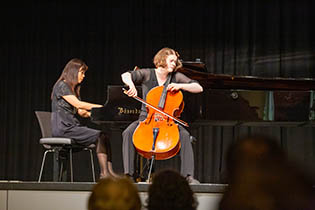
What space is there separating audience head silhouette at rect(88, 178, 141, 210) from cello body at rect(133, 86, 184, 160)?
250cm

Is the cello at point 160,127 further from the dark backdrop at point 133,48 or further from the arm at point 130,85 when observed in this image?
the dark backdrop at point 133,48

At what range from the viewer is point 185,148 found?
3828mm

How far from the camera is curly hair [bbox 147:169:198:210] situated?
1.30m

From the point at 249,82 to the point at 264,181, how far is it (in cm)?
397

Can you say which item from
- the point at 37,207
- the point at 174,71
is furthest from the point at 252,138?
the point at 174,71

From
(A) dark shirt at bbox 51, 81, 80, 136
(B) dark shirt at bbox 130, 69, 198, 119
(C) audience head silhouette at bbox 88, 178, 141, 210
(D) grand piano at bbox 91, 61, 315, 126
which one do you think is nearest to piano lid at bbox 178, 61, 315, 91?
(D) grand piano at bbox 91, 61, 315, 126

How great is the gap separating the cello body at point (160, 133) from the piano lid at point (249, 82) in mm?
896

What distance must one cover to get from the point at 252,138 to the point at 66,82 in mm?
3478

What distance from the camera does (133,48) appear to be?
7070 millimetres

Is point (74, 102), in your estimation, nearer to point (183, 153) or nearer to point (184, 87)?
point (184, 87)

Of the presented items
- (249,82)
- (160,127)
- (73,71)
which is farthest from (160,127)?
(249,82)

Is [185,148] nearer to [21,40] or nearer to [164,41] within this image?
[164,41]

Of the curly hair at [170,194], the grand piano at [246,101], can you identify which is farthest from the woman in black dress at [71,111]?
the curly hair at [170,194]

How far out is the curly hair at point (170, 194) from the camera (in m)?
1.30
